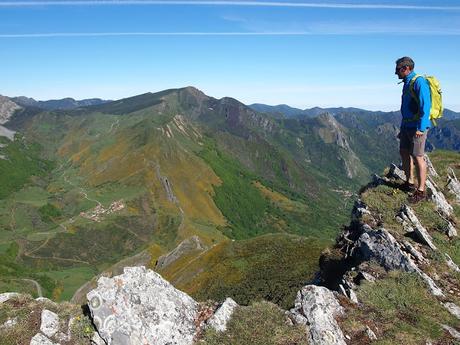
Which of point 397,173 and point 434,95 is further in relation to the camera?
point 397,173

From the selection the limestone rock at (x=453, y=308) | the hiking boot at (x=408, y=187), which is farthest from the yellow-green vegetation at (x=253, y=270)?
the limestone rock at (x=453, y=308)

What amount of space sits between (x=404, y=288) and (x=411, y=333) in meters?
3.10

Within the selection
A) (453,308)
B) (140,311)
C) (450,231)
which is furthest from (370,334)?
(450,231)

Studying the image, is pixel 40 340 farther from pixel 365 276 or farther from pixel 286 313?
pixel 365 276

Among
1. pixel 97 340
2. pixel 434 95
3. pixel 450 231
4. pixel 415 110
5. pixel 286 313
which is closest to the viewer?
pixel 97 340

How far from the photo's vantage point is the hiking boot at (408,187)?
26.8 metres

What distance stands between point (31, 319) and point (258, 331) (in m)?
9.47

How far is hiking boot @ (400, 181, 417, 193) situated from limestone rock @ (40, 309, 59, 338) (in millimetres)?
21865

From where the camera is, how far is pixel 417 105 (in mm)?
21906

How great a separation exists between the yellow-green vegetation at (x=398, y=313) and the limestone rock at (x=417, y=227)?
3538mm

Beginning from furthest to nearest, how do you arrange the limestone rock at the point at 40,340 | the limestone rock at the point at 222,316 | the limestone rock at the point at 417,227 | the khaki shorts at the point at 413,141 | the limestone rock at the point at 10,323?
the khaki shorts at the point at 413,141 → the limestone rock at the point at 417,227 → the limestone rock at the point at 10,323 → the limestone rock at the point at 222,316 → the limestone rock at the point at 40,340

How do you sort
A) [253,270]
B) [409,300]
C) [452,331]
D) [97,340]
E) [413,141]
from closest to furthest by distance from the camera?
[97,340] < [452,331] < [409,300] < [413,141] < [253,270]

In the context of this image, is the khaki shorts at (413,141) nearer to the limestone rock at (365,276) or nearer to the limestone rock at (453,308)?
the limestone rock at (365,276)

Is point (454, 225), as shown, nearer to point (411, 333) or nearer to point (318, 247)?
point (411, 333)
